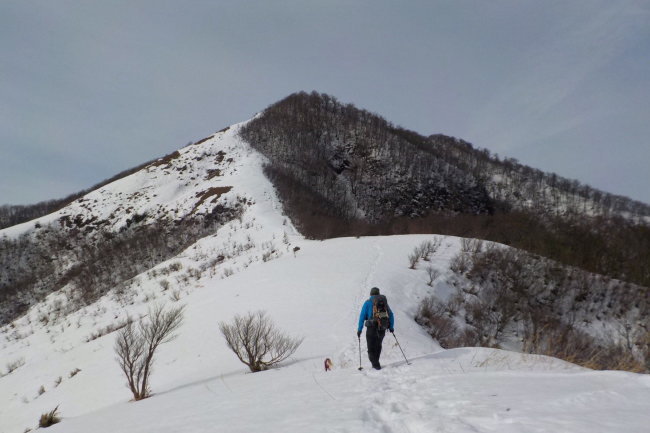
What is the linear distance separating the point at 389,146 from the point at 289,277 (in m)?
60.4

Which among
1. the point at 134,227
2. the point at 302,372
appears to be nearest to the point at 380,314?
the point at 302,372

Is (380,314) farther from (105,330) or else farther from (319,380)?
(105,330)

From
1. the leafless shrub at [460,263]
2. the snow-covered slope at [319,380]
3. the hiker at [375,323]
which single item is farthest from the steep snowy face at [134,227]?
the hiker at [375,323]

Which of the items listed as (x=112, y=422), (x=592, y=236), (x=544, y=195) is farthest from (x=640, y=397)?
(x=544, y=195)

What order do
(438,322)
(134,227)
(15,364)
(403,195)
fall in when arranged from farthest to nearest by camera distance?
(403,195) → (134,227) → (15,364) → (438,322)

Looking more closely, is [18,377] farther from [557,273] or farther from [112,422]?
[557,273]

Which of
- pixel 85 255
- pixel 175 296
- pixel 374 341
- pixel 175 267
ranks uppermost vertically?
pixel 85 255

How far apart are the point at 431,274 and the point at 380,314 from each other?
1093 centimetres

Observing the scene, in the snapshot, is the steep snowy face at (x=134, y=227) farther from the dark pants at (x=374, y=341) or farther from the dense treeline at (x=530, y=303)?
the dark pants at (x=374, y=341)

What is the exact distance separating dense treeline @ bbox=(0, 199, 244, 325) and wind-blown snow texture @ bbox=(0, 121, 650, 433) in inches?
207

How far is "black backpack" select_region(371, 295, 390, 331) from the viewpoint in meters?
6.79

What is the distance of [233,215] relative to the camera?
34.4 meters

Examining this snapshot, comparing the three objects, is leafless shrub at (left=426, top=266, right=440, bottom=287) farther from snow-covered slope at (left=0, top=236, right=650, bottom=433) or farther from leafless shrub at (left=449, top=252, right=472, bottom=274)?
leafless shrub at (left=449, top=252, right=472, bottom=274)

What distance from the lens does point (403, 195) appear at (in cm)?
6203
